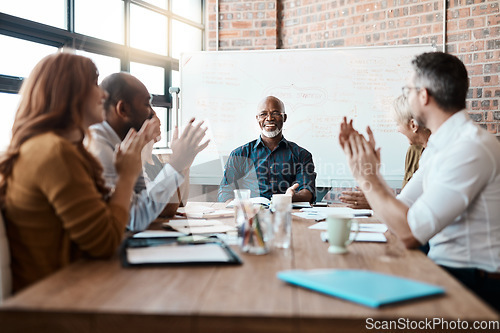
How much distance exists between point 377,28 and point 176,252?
3.50m

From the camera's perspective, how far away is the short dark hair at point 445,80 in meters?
1.59

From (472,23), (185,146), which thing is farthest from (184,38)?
(185,146)

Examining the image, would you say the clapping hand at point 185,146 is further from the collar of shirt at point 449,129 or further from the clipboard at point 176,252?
the collar of shirt at point 449,129

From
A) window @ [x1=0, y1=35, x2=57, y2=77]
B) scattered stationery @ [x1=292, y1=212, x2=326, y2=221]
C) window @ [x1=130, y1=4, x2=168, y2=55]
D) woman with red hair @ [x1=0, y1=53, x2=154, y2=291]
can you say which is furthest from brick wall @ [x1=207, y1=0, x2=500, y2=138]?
woman with red hair @ [x1=0, y1=53, x2=154, y2=291]

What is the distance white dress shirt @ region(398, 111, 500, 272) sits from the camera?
1.39 meters

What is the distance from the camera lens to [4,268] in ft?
3.73

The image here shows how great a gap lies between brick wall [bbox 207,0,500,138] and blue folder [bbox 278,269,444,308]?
3215 millimetres

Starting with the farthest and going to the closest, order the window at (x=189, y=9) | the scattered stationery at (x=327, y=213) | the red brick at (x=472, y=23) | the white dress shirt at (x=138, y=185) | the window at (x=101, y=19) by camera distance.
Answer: the window at (x=189, y=9), the red brick at (x=472, y=23), the window at (x=101, y=19), the scattered stationery at (x=327, y=213), the white dress shirt at (x=138, y=185)

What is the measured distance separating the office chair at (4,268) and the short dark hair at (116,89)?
0.84m

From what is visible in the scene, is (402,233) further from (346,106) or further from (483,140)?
(346,106)

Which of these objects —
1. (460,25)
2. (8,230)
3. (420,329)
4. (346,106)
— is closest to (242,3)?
(346,106)

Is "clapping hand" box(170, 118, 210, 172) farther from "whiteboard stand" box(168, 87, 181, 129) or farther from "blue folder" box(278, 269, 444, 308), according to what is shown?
"whiteboard stand" box(168, 87, 181, 129)

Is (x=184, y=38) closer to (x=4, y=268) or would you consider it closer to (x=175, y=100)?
(x=175, y=100)

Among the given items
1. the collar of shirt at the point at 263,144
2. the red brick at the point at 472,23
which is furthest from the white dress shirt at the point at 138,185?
the red brick at the point at 472,23
